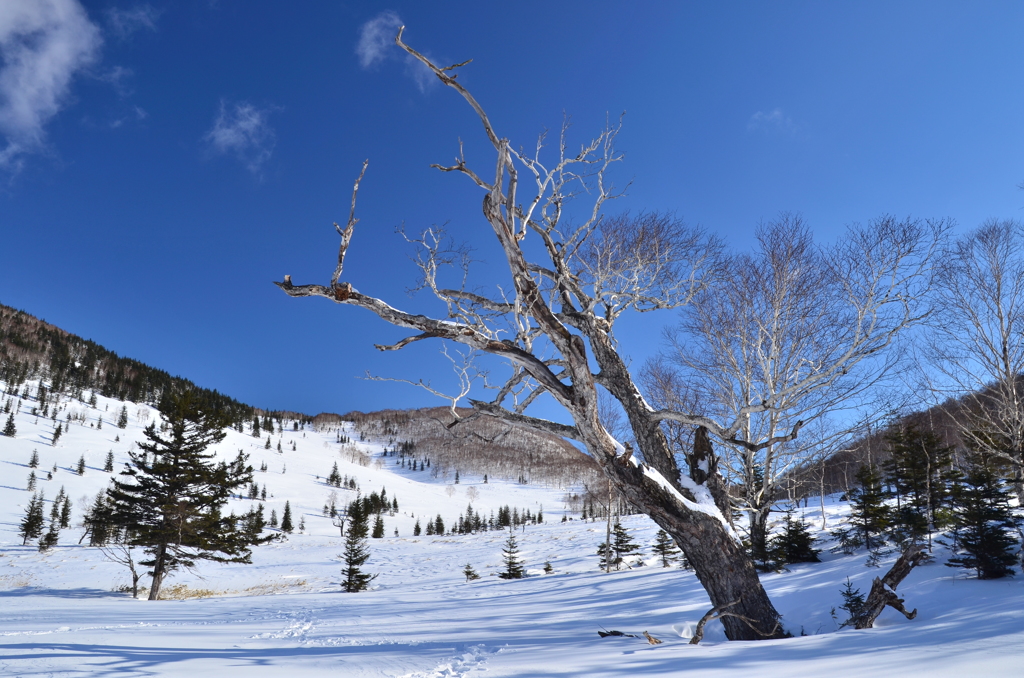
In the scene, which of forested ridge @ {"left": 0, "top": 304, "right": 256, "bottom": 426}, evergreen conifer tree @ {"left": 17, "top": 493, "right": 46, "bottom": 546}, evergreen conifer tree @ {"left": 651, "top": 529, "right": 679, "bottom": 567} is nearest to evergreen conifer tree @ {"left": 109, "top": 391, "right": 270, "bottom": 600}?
evergreen conifer tree @ {"left": 651, "top": 529, "right": 679, "bottom": 567}

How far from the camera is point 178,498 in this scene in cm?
2167

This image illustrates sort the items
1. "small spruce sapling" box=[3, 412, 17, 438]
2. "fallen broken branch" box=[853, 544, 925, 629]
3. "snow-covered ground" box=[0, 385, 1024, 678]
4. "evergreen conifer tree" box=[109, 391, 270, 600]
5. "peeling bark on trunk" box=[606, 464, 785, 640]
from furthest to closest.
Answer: "small spruce sapling" box=[3, 412, 17, 438]
"evergreen conifer tree" box=[109, 391, 270, 600]
"peeling bark on trunk" box=[606, 464, 785, 640]
"fallen broken branch" box=[853, 544, 925, 629]
"snow-covered ground" box=[0, 385, 1024, 678]

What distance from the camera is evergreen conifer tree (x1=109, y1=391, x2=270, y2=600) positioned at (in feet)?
68.9

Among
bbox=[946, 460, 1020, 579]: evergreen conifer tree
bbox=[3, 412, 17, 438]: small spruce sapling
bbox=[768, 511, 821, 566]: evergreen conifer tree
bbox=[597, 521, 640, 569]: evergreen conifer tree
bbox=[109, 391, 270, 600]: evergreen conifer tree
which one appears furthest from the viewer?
bbox=[3, 412, 17, 438]: small spruce sapling

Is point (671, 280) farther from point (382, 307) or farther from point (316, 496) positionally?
point (316, 496)

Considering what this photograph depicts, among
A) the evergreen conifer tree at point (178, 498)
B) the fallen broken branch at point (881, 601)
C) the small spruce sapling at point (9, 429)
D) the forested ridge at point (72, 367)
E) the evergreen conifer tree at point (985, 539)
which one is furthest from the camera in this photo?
the forested ridge at point (72, 367)

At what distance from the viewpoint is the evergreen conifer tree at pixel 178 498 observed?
21000 mm

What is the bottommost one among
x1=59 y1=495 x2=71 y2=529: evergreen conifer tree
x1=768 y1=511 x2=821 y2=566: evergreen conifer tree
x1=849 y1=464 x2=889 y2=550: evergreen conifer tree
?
x1=59 y1=495 x2=71 y2=529: evergreen conifer tree

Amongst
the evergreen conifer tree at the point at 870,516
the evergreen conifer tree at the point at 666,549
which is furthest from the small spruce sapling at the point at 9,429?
the evergreen conifer tree at the point at 870,516

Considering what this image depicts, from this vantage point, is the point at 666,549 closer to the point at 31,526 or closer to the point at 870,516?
the point at 870,516

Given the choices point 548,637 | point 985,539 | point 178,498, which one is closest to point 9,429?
point 178,498

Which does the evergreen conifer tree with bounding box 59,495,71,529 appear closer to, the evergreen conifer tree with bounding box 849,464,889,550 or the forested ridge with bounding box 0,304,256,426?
the forested ridge with bounding box 0,304,256,426

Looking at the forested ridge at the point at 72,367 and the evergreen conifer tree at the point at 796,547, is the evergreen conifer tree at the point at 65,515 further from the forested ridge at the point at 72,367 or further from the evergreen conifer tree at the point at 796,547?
the evergreen conifer tree at the point at 796,547

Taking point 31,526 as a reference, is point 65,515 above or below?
below
